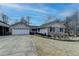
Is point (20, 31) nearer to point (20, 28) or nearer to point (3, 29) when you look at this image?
point (20, 28)

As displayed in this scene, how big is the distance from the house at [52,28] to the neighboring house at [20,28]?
40 cm

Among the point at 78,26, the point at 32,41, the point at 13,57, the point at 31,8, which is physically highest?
the point at 31,8

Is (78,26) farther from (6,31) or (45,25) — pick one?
(6,31)

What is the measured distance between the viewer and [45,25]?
6.27 m

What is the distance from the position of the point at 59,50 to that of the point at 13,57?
119cm

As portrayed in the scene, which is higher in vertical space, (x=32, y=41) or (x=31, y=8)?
(x=31, y=8)

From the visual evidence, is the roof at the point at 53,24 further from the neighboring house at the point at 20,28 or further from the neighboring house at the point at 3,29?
the neighboring house at the point at 3,29

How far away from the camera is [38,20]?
20.3 ft

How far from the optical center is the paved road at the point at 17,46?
6.11 m

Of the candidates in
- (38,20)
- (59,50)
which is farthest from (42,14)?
(59,50)

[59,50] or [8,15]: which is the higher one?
[8,15]

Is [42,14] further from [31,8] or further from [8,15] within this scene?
[8,15]

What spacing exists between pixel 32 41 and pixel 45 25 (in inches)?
21.3

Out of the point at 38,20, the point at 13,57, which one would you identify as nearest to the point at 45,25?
the point at 38,20
